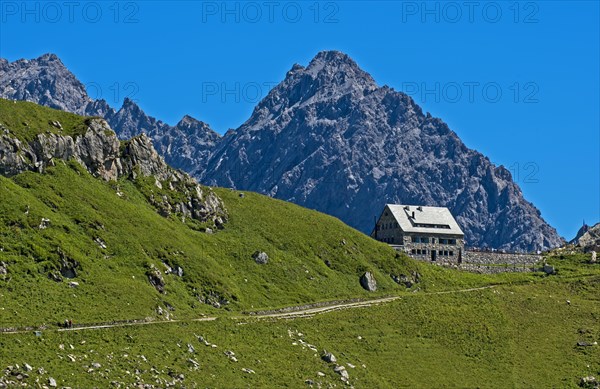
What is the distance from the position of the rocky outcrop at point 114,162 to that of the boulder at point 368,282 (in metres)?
23.7

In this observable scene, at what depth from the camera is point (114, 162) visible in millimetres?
142375

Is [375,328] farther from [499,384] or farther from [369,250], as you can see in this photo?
[369,250]

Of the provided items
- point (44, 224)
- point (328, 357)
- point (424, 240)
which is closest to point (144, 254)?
point (44, 224)

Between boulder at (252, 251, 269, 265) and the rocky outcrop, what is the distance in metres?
10.0

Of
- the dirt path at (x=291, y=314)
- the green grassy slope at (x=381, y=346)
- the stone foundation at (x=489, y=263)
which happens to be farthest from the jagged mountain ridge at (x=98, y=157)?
the stone foundation at (x=489, y=263)

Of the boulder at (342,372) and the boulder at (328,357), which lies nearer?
the boulder at (342,372)

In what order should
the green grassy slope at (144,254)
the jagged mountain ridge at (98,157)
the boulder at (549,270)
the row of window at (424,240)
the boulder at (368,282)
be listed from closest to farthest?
the green grassy slope at (144,254), the jagged mountain ridge at (98,157), the boulder at (368,282), the boulder at (549,270), the row of window at (424,240)

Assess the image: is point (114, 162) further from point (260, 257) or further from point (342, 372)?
point (342, 372)

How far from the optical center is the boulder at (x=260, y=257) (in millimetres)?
140350

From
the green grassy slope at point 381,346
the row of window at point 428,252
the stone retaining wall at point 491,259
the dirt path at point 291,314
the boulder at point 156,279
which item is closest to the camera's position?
the green grassy slope at point 381,346

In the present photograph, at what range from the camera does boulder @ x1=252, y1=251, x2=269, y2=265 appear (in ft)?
460

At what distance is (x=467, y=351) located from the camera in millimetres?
124625

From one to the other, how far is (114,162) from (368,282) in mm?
42595

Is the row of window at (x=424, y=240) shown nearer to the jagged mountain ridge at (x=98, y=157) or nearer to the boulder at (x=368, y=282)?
the boulder at (x=368, y=282)
